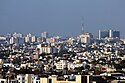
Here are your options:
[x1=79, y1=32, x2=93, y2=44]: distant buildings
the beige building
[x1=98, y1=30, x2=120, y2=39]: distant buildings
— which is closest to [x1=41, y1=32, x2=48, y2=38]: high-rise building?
[x1=98, y1=30, x2=120, y2=39]: distant buildings

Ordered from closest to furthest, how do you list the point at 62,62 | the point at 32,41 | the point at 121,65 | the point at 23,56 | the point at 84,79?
the point at 84,79 → the point at 121,65 → the point at 62,62 → the point at 23,56 → the point at 32,41

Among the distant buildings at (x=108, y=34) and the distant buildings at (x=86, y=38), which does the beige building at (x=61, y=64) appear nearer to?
the distant buildings at (x=86, y=38)

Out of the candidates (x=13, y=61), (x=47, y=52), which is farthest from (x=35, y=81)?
(x=47, y=52)

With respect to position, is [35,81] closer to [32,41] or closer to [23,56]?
[23,56]

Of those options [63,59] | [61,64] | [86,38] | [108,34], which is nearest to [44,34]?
[108,34]

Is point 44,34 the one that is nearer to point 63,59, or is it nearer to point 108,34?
point 108,34

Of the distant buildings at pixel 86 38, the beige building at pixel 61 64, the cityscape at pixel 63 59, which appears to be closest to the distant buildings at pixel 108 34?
the cityscape at pixel 63 59

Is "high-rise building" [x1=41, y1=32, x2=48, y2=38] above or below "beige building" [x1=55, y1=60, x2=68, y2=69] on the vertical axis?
above

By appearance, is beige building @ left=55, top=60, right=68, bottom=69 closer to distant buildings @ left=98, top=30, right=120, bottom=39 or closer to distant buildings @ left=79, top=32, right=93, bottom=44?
distant buildings @ left=79, top=32, right=93, bottom=44
